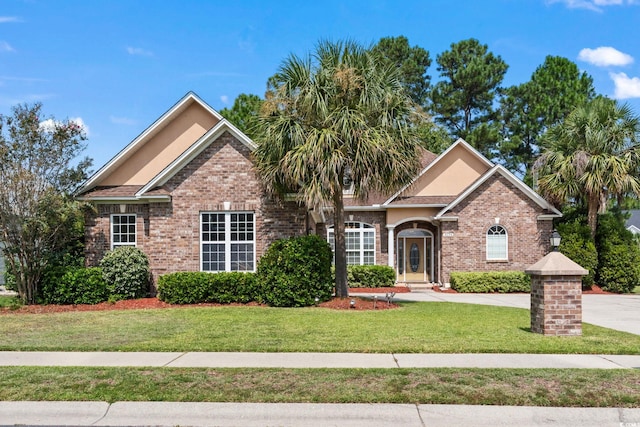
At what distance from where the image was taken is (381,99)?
15.1 m

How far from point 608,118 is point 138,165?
20.4m

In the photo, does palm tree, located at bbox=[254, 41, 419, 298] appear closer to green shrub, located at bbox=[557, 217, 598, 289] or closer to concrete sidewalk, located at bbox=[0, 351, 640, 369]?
concrete sidewalk, located at bbox=[0, 351, 640, 369]

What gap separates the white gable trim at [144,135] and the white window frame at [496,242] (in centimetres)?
1323

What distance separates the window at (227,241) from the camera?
1738cm

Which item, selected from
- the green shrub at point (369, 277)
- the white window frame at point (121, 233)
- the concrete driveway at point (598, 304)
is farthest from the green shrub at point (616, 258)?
the white window frame at point (121, 233)

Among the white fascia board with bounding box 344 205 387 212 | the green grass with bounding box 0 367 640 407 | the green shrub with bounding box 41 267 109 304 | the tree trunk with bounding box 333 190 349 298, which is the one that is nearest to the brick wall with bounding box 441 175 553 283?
the white fascia board with bounding box 344 205 387 212

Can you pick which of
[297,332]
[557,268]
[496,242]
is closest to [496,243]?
[496,242]

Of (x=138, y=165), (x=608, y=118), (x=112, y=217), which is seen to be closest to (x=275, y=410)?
(x=112, y=217)

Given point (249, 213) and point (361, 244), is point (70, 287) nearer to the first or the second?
point (249, 213)

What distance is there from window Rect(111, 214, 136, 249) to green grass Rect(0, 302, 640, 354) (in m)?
4.34

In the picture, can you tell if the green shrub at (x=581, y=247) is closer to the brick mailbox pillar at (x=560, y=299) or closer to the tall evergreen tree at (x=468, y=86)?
the brick mailbox pillar at (x=560, y=299)

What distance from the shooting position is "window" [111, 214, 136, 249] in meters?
18.5

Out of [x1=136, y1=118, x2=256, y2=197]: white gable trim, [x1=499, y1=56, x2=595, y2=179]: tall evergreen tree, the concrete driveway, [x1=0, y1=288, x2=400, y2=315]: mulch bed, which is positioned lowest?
the concrete driveway

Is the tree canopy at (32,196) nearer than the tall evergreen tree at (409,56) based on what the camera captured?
Yes
